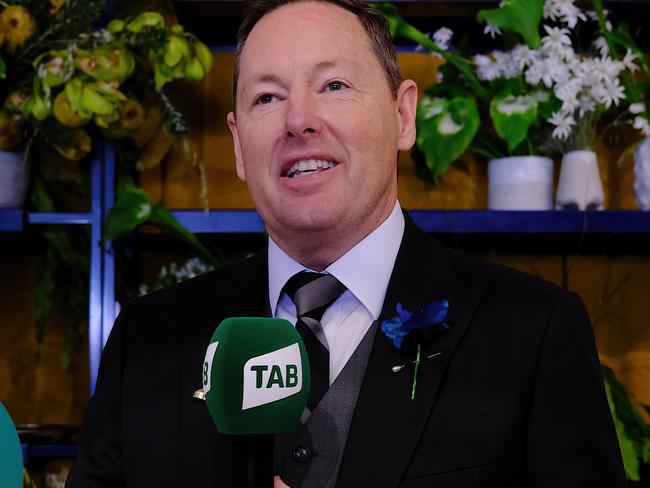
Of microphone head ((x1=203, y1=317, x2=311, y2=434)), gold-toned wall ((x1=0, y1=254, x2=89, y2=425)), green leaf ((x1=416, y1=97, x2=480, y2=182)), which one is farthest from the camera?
gold-toned wall ((x1=0, y1=254, x2=89, y2=425))

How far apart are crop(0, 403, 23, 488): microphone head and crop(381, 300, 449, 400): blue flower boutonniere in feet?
1.16

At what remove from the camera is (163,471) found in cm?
94

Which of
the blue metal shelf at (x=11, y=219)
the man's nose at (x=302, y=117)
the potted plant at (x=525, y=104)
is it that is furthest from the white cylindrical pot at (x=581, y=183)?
the blue metal shelf at (x=11, y=219)

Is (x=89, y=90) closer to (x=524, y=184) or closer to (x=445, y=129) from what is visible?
(x=445, y=129)

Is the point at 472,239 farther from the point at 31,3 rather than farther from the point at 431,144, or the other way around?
the point at 31,3

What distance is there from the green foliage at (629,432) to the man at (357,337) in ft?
2.27

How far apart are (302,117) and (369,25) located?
0.16 metres

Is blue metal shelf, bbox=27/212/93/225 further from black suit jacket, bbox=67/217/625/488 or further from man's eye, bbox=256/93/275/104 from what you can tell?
man's eye, bbox=256/93/275/104

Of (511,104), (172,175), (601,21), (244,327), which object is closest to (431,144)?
(511,104)

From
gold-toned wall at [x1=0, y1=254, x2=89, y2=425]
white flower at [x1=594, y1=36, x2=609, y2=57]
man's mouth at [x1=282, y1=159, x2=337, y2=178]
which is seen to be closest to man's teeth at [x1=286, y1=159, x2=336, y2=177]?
man's mouth at [x1=282, y1=159, x2=337, y2=178]

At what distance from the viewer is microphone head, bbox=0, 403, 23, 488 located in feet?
2.28

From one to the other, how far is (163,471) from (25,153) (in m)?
0.90

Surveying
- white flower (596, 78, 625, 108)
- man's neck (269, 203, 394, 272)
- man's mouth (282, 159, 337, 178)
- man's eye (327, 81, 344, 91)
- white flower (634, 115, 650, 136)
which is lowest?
man's neck (269, 203, 394, 272)

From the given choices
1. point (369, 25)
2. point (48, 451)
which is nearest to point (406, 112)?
point (369, 25)
